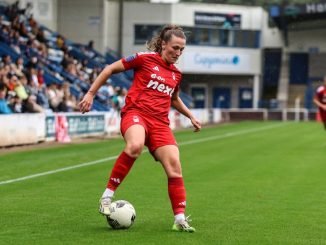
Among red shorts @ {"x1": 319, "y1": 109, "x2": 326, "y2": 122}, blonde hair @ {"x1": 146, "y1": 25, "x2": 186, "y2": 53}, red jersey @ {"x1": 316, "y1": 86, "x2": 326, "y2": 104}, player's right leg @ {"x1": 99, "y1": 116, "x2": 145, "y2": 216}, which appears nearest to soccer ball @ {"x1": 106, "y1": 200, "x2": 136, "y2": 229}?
player's right leg @ {"x1": 99, "y1": 116, "x2": 145, "y2": 216}

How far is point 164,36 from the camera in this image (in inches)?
332

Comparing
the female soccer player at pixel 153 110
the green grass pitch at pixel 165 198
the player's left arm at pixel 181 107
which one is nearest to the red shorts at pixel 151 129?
the female soccer player at pixel 153 110

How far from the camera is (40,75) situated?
31609 mm

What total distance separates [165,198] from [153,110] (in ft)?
10.2

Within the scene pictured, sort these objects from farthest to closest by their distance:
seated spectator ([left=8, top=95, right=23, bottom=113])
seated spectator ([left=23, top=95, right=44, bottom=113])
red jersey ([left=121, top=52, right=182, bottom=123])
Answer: seated spectator ([left=23, top=95, right=44, bottom=113]), seated spectator ([left=8, top=95, right=23, bottom=113]), red jersey ([left=121, top=52, right=182, bottom=123])

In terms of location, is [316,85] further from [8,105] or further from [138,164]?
[138,164]

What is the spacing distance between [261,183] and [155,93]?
5.70m

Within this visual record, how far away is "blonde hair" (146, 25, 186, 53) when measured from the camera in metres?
8.36

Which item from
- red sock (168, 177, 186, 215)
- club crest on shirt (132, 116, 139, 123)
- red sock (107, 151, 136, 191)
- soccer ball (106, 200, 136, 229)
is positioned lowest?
soccer ball (106, 200, 136, 229)

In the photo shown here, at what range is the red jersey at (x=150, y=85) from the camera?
847cm

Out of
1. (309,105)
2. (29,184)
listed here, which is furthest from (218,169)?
(309,105)

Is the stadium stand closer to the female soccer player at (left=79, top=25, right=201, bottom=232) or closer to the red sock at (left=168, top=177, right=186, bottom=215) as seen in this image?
the female soccer player at (left=79, top=25, right=201, bottom=232)

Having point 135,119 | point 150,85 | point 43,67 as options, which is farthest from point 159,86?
point 43,67

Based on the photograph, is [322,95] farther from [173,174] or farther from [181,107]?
[173,174]
